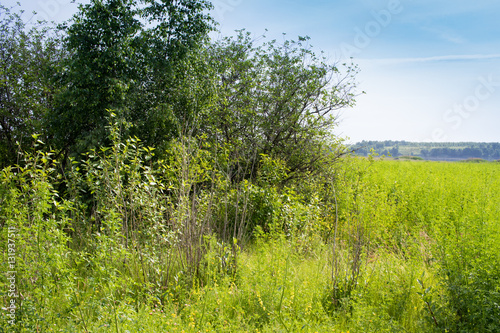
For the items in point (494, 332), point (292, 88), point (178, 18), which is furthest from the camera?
point (292, 88)

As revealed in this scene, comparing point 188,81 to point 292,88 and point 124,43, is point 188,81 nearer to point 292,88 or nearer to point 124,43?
point 124,43

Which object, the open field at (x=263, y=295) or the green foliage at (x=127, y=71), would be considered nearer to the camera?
the open field at (x=263, y=295)

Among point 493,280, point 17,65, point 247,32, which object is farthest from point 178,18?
point 493,280

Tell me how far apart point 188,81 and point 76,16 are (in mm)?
2491

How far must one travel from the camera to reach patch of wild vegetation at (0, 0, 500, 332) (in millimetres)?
2885

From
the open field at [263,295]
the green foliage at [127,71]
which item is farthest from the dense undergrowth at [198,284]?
the green foliage at [127,71]

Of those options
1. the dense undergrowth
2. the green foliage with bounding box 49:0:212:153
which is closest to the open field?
the dense undergrowth

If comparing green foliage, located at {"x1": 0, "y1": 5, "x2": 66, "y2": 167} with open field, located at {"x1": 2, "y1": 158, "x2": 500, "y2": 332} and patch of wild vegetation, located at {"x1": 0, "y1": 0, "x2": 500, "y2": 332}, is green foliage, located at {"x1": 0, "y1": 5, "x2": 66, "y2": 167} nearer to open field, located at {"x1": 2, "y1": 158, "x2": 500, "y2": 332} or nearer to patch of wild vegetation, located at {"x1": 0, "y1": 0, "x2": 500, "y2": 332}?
patch of wild vegetation, located at {"x1": 0, "y1": 0, "x2": 500, "y2": 332}

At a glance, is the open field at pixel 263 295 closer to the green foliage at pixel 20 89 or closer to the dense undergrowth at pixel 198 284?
the dense undergrowth at pixel 198 284

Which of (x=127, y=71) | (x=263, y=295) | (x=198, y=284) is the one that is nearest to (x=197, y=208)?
(x=198, y=284)

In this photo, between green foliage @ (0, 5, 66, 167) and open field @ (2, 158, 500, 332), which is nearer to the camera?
open field @ (2, 158, 500, 332)

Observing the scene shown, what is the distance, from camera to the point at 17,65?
26.4 feet

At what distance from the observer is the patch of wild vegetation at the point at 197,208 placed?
9.46 feet

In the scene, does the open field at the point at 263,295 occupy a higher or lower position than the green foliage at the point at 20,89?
lower
